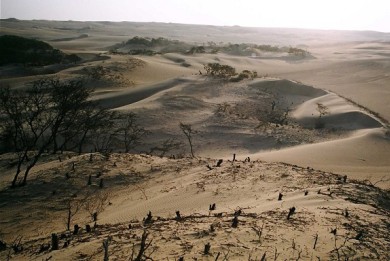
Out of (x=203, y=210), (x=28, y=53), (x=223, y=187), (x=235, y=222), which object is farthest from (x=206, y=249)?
(x=28, y=53)

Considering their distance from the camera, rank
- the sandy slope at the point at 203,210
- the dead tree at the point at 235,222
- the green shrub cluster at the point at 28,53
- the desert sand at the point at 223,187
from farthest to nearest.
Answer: the green shrub cluster at the point at 28,53, the dead tree at the point at 235,222, the desert sand at the point at 223,187, the sandy slope at the point at 203,210

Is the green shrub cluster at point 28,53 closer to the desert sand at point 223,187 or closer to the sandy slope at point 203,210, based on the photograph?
the desert sand at point 223,187

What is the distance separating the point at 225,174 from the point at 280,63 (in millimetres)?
34854

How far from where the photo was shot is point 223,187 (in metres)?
9.06

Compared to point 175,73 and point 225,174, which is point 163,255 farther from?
point 175,73

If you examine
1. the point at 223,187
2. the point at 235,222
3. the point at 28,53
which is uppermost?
the point at 28,53

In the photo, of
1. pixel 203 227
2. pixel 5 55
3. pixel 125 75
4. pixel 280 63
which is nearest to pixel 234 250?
pixel 203 227

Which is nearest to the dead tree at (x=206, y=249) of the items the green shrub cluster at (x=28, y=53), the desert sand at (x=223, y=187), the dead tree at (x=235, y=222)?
the desert sand at (x=223, y=187)

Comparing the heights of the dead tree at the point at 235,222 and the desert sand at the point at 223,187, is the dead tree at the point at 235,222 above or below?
above

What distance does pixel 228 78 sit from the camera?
83.7 feet

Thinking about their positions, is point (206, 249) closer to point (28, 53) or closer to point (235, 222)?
point (235, 222)

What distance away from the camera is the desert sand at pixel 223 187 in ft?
18.1

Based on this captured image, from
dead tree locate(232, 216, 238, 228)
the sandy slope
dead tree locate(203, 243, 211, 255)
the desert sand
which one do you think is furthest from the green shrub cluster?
dead tree locate(203, 243, 211, 255)

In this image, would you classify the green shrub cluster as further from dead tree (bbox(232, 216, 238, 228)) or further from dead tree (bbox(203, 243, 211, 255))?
dead tree (bbox(203, 243, 211, 255))
